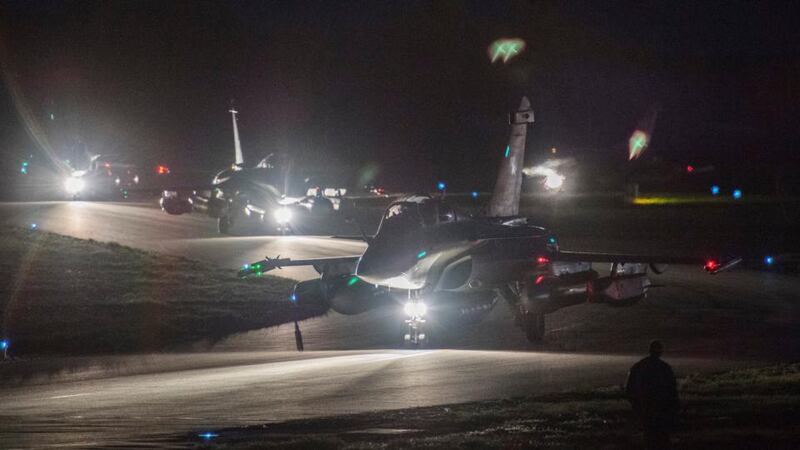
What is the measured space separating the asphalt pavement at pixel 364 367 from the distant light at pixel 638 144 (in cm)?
3109

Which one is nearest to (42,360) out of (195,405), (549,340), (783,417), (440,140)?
(195,405)

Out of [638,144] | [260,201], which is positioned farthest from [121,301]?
[638,144]

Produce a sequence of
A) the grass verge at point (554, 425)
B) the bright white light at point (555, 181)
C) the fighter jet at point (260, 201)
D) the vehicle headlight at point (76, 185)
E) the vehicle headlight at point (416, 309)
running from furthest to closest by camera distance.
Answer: the vehicle headlight at point (76, 185) < the bright white light at point (555, 181) < the fighter jet at point (260, 201) < the vehicle headlight at point (416, 309) < the grass verge at point (554, 425)

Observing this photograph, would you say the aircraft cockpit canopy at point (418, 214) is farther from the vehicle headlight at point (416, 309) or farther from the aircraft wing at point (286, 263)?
the aircraft wing at point (286, 263)

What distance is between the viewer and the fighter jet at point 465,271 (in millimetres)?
18688

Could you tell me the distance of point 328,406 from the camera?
11789 millimetres

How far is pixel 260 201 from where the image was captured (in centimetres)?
4244

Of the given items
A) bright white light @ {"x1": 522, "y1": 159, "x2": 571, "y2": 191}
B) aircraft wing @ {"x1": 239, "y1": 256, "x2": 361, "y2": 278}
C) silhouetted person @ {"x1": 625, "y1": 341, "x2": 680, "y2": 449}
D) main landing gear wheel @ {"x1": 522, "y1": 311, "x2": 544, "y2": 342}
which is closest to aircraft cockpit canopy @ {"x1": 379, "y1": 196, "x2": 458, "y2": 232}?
aircraft wing @ {"x1": 239, "y1": 256, "x2": 361, "y2": 278}

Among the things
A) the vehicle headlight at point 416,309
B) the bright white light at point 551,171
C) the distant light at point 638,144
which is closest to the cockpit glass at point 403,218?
the vehicle headlight at point 416,309

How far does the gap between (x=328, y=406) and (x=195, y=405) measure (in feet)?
6.04

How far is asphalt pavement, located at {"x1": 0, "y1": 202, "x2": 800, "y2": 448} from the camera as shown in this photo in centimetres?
1128

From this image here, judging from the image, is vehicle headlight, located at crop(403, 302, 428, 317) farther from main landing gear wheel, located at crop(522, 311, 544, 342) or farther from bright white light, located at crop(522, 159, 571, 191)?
bright white light, located at crop(522, 159, 571, 191)

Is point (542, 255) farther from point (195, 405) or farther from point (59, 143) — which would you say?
point (59, 143)

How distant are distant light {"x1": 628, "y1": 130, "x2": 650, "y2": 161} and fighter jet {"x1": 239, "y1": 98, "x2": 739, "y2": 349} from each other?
4025 centimetres
